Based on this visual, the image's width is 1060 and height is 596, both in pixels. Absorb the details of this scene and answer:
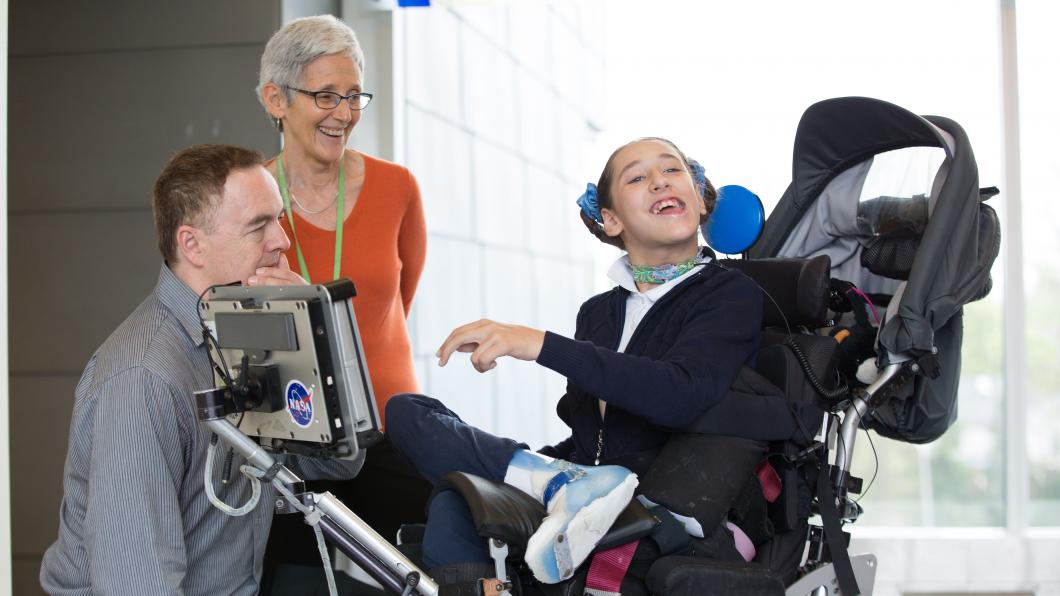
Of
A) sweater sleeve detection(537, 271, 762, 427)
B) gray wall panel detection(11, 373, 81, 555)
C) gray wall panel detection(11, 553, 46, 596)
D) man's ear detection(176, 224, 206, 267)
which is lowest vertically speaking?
gray wall panel detection(11, 553, 46, 596)

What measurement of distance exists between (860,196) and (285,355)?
4.91ft

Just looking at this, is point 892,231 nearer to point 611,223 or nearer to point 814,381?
point 814,381

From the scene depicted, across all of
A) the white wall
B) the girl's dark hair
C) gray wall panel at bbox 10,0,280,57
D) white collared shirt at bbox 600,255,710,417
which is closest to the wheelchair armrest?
white collared shirt at bbox 600,255,710,417

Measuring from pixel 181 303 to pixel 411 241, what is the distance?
3.24 feet

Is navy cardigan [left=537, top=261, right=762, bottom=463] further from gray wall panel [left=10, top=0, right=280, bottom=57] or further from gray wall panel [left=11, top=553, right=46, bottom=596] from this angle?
gray wall panel [left=11, top=553, right=46, bottom=596]

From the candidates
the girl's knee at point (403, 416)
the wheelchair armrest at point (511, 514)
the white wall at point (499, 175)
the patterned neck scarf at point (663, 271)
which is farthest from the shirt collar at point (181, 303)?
the white wall at point (499, 175)

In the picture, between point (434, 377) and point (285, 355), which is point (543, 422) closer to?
point (434, 377)

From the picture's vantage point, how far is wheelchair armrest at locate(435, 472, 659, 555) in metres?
1.25

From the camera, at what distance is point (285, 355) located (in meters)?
1.19

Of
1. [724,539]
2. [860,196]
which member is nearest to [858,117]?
[860,196]

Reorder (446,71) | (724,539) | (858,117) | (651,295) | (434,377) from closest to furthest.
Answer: (724,539)
(651,295)
(858,117)
(434,377)
(446,71)

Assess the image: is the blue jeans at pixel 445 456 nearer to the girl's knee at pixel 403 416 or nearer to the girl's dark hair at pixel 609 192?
the girl's knee at pixel 403 416

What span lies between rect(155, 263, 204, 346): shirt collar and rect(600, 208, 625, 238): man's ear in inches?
31.7

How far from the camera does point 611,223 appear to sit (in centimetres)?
192
